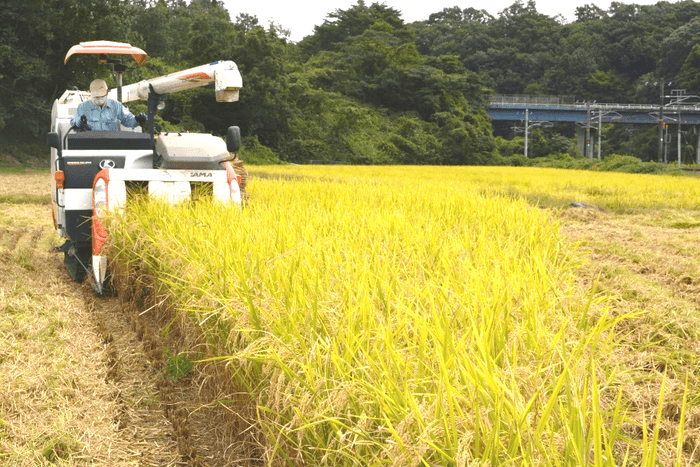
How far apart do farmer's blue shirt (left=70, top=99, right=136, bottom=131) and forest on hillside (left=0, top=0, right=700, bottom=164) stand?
62 cm

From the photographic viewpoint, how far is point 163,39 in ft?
109

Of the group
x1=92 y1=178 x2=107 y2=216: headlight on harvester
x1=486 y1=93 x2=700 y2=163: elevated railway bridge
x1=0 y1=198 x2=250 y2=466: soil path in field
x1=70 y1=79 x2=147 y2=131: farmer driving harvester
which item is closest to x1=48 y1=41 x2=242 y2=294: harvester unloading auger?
x1=92 y1=178 x2=107 y2=216: headlight on harvester

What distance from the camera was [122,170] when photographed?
16.6 ft

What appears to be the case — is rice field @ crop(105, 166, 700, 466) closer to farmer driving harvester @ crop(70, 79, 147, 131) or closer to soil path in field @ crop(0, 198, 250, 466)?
soil path in field @ crop(0, 198, 250, 466)

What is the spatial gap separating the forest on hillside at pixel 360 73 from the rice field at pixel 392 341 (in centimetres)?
349

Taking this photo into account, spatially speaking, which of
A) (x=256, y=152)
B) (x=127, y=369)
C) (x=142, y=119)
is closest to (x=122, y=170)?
(x=142, y=119)

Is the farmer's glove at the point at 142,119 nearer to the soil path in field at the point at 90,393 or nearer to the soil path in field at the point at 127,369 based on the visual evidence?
the soil path in field at the point at 127,369

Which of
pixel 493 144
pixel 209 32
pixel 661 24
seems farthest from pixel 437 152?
pixel 661 24

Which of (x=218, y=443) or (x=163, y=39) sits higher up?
(x=163, y=39)

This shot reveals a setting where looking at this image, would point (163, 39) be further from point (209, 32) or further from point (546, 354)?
point (546, 354)

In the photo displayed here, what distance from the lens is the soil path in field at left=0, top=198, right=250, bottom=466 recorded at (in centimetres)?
256

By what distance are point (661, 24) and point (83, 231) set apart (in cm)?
7312

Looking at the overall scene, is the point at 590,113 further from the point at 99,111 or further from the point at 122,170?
the point at 122,170

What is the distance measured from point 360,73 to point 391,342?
3741cm
